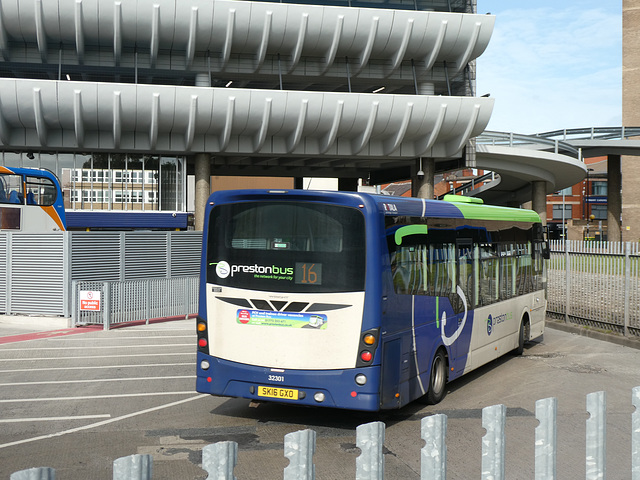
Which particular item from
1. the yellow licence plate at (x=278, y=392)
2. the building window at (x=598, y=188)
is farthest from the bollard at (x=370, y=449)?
the building window at (x=598, y=188)

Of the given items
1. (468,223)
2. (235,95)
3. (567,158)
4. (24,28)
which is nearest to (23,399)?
(468,223)

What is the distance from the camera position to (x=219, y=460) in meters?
2.77

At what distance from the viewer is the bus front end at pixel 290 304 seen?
8539 mm

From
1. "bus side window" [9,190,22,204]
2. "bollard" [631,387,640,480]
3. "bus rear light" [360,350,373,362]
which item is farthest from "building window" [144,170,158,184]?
"bollard" [631,387,640,480]

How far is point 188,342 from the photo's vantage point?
16812mm

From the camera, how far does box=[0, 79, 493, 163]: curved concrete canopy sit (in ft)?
109

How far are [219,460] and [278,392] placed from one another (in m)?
6.07

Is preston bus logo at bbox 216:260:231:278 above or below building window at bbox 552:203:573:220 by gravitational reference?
below

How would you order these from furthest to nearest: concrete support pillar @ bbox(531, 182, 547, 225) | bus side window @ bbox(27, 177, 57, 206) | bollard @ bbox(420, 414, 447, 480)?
concrete support pillar @ bbox(531, 182, 547, 225) → bus side window @ bbox(27, 177, 57, 206) → bollard @ bbox(420, 414, 447, 480)

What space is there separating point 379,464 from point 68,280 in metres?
18.3

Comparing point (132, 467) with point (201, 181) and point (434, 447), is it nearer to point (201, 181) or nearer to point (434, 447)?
point (434, 447)

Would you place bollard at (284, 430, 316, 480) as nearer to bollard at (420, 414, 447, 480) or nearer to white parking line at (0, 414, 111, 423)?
bollard at (420, 414, 447, 480)

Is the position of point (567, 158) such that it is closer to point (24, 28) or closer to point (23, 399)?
point (24, 28)

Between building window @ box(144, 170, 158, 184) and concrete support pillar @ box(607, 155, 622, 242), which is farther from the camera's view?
concrete support pillar @ box(607, 155, 622, 242)
